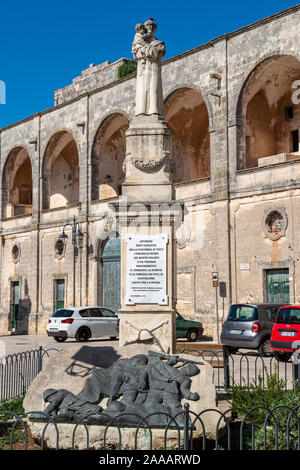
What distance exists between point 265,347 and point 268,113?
40.9 ft

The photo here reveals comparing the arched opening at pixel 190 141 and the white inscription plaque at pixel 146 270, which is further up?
the arched opening at pixel 190 141

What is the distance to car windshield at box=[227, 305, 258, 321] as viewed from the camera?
18.5 m

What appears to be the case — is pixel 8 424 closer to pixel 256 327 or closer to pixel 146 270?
pixel 146 270

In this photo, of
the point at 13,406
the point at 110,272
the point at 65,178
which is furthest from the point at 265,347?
the point at 65,178

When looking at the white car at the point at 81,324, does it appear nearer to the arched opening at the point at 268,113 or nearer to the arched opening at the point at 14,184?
the arched opening at the point at 268,113

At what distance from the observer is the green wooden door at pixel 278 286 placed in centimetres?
2250

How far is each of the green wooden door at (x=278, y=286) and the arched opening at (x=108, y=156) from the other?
38.3 ft

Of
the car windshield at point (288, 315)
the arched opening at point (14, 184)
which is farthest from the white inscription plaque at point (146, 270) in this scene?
the arched opening at point (14, 184)

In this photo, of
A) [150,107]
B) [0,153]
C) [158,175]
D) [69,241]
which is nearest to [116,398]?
[158,175]

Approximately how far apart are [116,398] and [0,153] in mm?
33721

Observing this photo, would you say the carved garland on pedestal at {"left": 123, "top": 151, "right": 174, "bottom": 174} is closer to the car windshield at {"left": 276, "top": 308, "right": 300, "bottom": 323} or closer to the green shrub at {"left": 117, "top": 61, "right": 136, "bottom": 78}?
the car windshield at {"left": 276, "top": 308, "right": 300, "bottom": 323}

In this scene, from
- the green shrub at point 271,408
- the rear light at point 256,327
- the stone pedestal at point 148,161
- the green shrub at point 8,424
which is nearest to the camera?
the green shrub at point 271,408

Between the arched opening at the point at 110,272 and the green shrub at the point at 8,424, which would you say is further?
the arched opening at the point at 110,272
